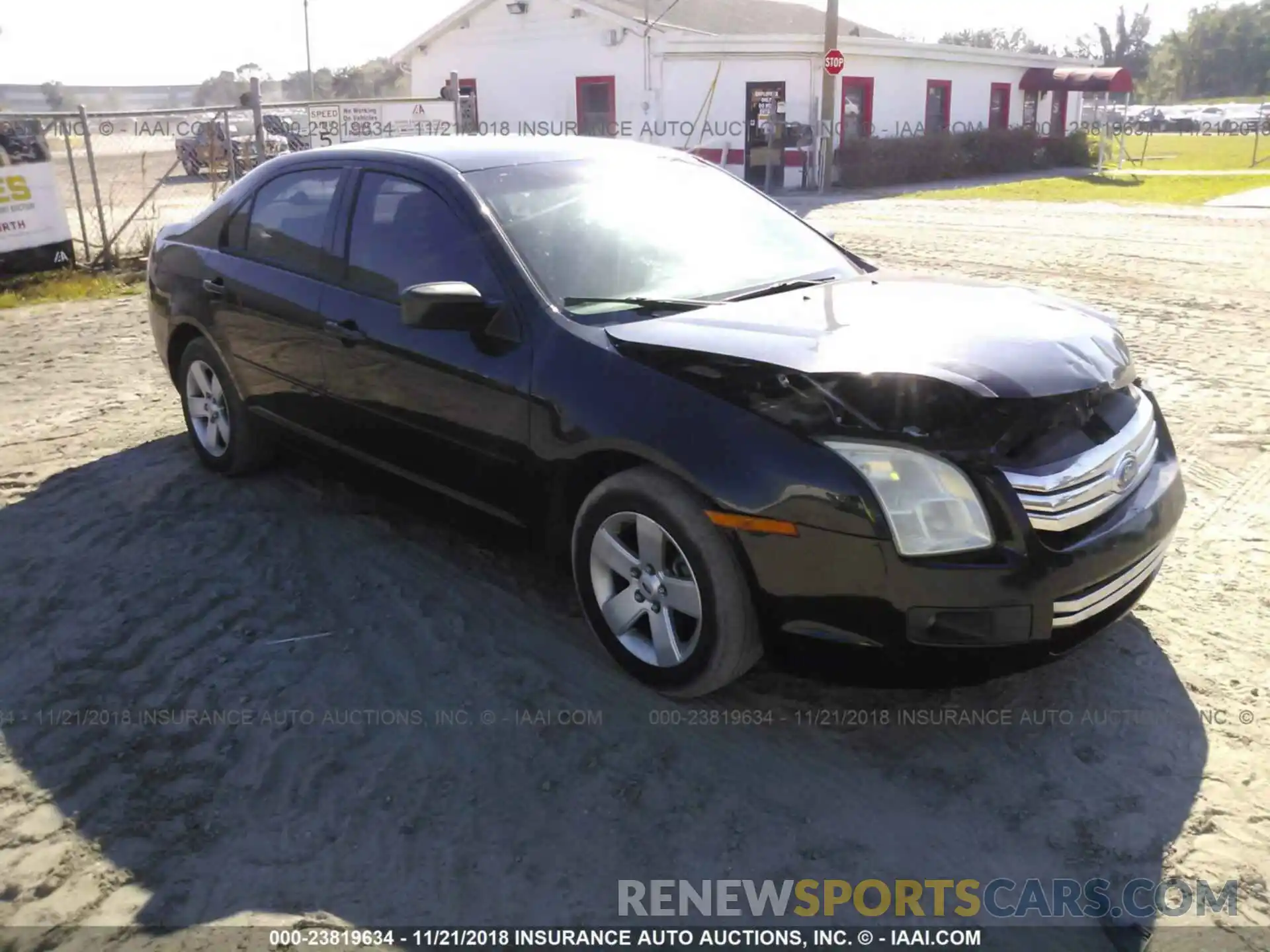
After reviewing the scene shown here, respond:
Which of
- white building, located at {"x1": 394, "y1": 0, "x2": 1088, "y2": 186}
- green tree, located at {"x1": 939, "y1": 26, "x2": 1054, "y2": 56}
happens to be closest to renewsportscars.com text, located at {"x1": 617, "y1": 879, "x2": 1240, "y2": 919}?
white building, located at {"x1": 394, "y1": 0, "x2": 1088, "y2": 186}

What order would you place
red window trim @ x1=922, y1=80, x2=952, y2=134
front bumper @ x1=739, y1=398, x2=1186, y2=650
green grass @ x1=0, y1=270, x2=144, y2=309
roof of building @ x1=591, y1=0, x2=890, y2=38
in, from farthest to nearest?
red window trim @ x1=922, y1=80, x2=952, y2=134 < roof of building @ x1=591, y1=0, x2=890, y2=38 < green grass @ x1=0, y1=270, x2=144, y2=309 < front bumper @ x1=739, y1=398, x2=1186, y2=650

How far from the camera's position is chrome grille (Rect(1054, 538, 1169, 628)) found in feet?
10.4

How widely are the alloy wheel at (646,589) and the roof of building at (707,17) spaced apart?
25.1 meters

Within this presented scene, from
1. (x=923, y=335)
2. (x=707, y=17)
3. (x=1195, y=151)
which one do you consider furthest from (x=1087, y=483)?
(x=1195, y=151)

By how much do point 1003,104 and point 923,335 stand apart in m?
36.3

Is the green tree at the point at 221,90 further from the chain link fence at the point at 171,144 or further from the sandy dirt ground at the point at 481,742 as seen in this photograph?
the sandy dirt ground at the point at 481,742

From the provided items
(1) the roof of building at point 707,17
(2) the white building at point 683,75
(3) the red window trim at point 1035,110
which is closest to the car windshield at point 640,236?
(2) the white building at point 683,75

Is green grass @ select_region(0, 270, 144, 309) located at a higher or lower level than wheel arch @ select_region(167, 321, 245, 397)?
lower

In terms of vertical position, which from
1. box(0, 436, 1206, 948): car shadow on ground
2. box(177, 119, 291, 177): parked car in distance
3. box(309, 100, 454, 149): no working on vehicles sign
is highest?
box(309, 100, 454, 149): no working on vehicles sign

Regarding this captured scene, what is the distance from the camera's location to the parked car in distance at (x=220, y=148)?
14.6 meters

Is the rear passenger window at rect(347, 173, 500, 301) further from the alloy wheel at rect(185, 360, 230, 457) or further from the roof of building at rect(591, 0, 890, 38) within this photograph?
the roof of building at rect(591, 0, 890, 38)

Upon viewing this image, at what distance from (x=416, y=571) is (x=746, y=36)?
24.9 m

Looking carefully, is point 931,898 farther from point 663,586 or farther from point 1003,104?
point 1003,104

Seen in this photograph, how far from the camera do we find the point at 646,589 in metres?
3.54
